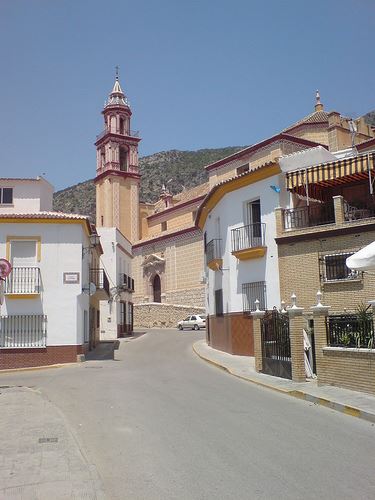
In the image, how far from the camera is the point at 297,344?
13953mm

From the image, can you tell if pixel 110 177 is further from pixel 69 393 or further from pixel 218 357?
pixel 69 393

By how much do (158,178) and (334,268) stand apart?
358ft

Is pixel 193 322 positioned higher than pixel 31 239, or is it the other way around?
pixel 31 239

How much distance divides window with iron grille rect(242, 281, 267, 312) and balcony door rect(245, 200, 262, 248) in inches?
63.0

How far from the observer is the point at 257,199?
2234 centimetres

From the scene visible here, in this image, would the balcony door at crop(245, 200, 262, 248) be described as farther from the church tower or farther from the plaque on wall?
the church tower

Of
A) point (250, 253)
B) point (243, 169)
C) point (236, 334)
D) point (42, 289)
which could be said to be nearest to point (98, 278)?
point (42, 289)

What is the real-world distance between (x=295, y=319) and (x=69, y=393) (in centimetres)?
595

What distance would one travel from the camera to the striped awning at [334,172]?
61.4 feet

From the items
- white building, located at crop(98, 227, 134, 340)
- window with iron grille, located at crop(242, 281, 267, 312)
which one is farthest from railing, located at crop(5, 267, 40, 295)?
white building, located at crop(98, 227, 134, 340)

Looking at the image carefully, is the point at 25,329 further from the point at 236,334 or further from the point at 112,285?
the point at 112,285

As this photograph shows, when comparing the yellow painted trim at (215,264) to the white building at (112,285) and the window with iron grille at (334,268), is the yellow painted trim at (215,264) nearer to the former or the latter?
the window with iron grille at (334,268)

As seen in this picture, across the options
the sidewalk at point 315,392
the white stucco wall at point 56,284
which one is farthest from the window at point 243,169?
the sidewalk at point 315,392

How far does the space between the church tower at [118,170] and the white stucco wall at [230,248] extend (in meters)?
33.5
